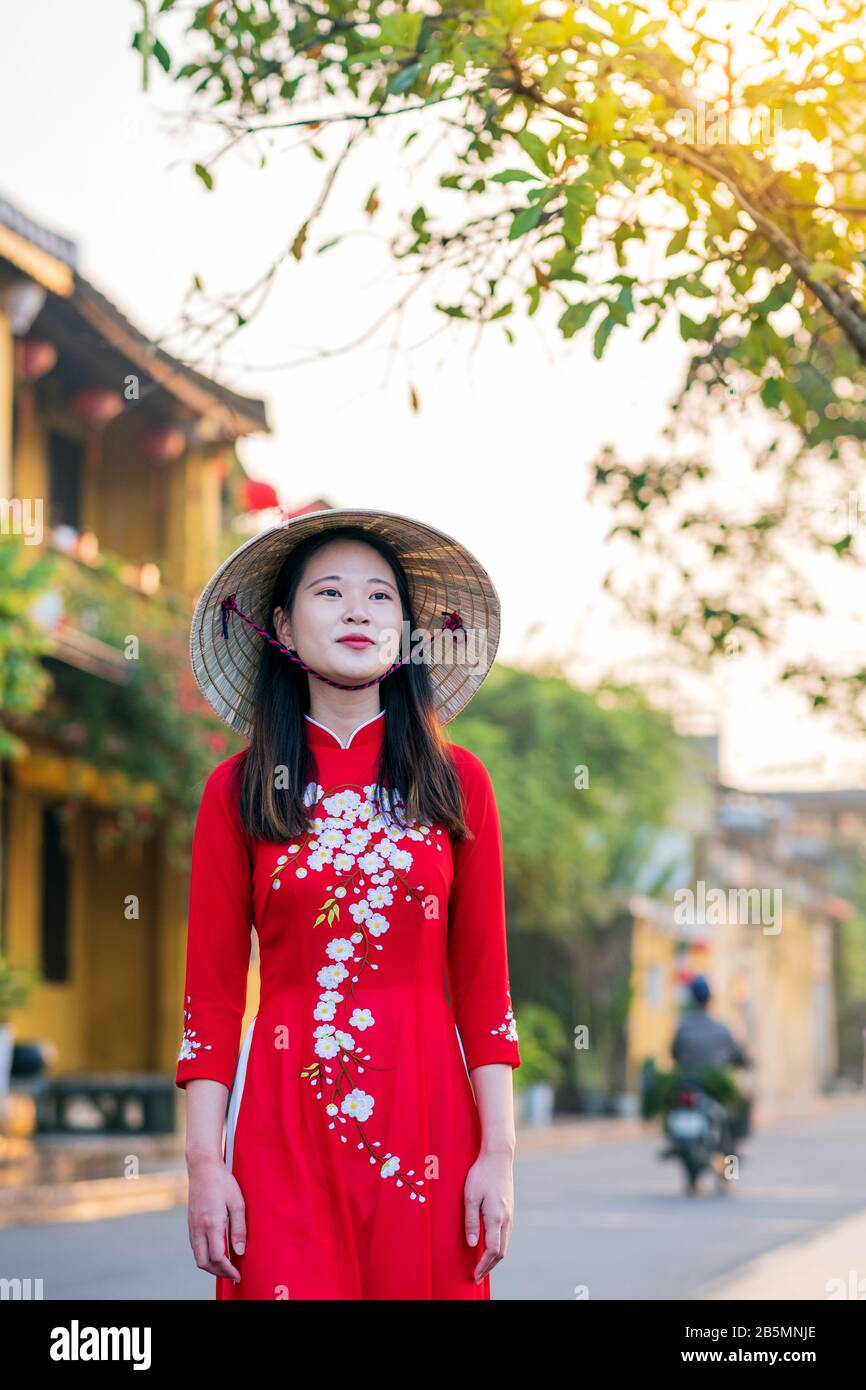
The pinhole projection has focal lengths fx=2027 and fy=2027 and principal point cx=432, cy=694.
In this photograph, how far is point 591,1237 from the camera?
10977 mm

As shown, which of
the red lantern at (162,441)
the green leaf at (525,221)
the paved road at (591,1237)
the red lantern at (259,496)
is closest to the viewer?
the green leaf at (525,221)

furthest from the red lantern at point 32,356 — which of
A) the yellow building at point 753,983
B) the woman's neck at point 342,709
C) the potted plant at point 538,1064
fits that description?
the woman's neck at point 342,709

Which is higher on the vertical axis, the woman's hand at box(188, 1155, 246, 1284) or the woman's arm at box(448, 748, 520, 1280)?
the woman's arm at box(448, 748, 520, 1280)

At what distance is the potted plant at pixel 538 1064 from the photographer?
24.5 m

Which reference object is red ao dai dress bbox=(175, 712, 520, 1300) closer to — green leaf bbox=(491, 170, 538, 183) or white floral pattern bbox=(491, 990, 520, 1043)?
white floral pattern bbox=(491, 990, 520, 1043)

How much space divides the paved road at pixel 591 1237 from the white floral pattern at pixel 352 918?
5207mm

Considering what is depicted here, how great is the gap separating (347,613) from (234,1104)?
30.6 inches

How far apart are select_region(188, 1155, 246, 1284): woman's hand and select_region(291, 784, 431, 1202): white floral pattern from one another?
173mm

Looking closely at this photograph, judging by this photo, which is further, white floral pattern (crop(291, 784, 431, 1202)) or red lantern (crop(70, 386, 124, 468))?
red lantern (crop(70, 386, 124, 468))

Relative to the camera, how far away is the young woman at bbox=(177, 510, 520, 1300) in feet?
9.36

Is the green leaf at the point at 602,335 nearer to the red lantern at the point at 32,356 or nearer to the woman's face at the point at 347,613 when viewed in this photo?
the woman's face at the point at 347,613

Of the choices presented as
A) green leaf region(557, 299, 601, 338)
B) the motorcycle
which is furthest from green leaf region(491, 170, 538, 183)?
the motorcycle

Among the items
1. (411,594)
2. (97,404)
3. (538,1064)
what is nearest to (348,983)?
(411,594)

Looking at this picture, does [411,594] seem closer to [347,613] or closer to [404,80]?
[347,613]
